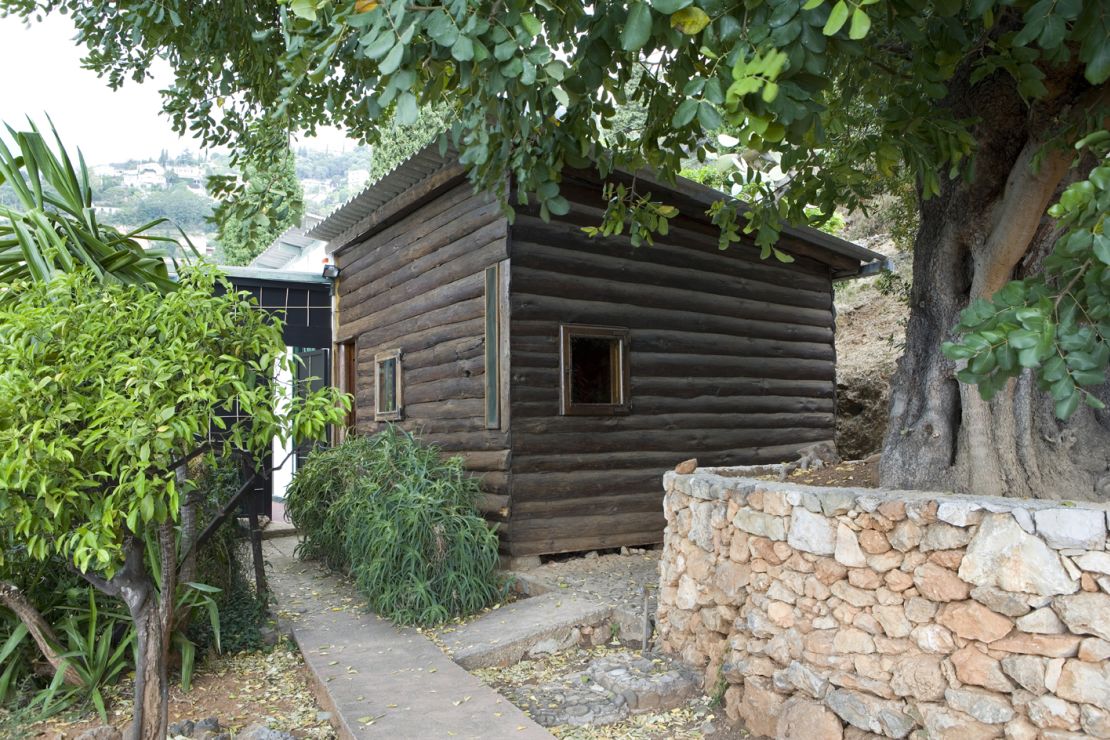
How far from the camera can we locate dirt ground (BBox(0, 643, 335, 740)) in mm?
3933

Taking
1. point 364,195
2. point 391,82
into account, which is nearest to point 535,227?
point 364,195

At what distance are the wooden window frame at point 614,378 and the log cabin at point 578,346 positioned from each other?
0.02 meters

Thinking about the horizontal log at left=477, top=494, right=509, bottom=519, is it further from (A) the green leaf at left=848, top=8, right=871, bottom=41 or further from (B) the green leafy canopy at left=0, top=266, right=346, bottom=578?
(A) the green leaf at left=848, top=8, right=871, bottom=41

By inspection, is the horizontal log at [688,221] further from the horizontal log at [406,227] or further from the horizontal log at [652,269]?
the horizontal log at [406,227]

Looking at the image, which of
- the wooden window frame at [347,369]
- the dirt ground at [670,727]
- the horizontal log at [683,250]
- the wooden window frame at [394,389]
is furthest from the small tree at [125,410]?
the wooden window frame at [347,369]

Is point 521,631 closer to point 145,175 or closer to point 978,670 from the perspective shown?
point 978,670

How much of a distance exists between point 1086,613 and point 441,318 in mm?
5822

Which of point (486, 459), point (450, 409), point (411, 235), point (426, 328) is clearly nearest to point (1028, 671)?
point (486, 459)

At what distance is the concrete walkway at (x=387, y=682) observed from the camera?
12.1 ft

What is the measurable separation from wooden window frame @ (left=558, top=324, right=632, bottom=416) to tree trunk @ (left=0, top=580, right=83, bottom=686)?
3932mm

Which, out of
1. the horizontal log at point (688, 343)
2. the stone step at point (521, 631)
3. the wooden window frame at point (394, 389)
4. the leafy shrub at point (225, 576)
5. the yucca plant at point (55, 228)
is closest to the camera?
the yucca plant at point (55, 228)

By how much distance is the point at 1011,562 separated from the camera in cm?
294

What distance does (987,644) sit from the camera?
3.01m

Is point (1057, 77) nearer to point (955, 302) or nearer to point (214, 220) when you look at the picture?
point (955, 302)
